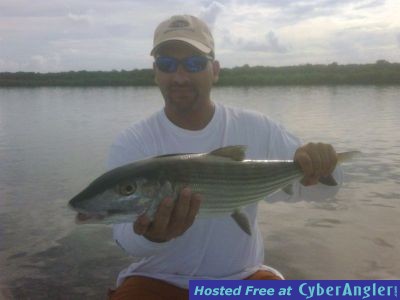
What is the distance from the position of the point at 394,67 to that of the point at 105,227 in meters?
72.9

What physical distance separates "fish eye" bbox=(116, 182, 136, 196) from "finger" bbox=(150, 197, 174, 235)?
0.68ft

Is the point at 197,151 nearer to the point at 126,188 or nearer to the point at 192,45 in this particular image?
the point at 192,45

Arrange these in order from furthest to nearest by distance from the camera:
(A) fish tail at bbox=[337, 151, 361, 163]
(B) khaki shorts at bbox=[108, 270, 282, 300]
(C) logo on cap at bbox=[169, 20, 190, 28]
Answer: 1. (C) logo on cap at bbox=[169, 20, 190, 28]
2. (B) khaki shorts at bbox=[108, 270, 282, 300]
3. (A) fish tail at bbox=[337, 151, 361, 163]

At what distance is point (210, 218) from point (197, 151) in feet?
1.90

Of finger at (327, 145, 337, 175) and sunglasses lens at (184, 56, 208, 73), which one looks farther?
sunglasses lens at (184, 56, 208, 73)

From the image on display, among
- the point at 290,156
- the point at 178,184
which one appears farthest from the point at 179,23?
the point at 178,184

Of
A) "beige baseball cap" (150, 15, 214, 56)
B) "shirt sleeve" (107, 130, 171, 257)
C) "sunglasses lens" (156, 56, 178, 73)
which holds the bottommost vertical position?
"shirt sleeve" (107, 130, 171, 257)

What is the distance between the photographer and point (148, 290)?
4.10m

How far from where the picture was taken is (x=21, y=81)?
9644cm

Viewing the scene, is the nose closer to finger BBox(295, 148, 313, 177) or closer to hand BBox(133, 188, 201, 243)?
finger BBox(295, 148, 313, 177)

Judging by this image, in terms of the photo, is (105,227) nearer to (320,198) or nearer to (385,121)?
(320,198)

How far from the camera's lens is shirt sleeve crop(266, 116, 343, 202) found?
14.7 ft

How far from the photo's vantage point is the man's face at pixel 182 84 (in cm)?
451

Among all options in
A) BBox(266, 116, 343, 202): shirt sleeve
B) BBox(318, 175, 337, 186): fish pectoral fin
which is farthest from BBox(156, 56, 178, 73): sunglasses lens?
BBox(318, 175, 337, 186): fish pectoral fin
